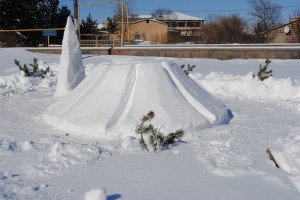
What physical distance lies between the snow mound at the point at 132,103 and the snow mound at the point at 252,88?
111 inches

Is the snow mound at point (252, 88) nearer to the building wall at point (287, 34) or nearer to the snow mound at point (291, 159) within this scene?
the snow mound at point (291, 159)

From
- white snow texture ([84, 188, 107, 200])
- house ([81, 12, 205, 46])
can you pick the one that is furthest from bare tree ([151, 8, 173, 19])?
white snow texture ([84, 188, 107, 200])

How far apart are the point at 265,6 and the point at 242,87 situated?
1894 inches

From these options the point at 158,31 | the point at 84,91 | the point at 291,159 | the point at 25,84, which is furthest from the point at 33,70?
the point at 158,31

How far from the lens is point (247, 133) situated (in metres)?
5.68

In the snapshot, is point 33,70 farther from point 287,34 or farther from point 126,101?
point 287,34

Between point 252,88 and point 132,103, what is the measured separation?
4.53 meters

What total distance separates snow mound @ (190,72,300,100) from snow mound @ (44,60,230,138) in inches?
111

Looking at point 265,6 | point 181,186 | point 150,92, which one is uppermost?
point 265,6

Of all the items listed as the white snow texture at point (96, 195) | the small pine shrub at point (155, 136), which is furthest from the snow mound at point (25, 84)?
the white snow texture at point (96, 195)

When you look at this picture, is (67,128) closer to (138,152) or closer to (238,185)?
(138,152)

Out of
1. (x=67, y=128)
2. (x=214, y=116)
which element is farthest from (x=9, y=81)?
(x=214, y=116)

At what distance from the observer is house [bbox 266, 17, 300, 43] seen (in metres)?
38.1

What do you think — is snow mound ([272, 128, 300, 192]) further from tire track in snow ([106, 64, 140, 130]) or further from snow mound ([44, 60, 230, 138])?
tire track in snow ([106, 64, 140, 130])
